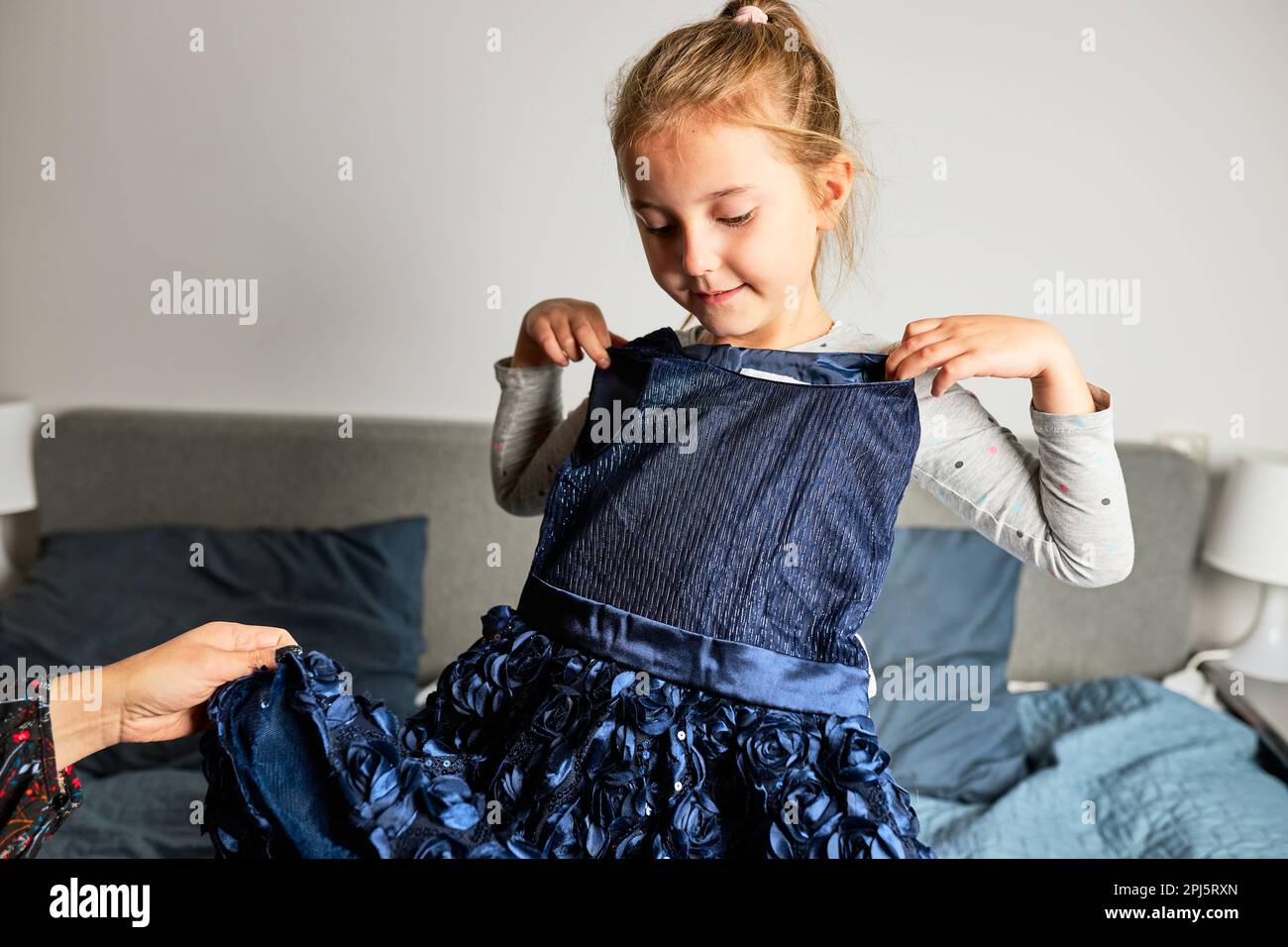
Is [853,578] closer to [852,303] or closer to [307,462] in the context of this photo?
[852,303]

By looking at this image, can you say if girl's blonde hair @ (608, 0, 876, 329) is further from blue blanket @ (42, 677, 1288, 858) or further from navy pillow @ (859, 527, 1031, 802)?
blue blanket @ (42, 677, 1288, 858)

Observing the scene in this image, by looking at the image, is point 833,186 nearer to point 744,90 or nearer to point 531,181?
point 744,90

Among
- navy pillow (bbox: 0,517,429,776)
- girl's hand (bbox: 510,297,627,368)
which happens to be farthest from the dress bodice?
navy pillow (bbox: 0,517,429,776)

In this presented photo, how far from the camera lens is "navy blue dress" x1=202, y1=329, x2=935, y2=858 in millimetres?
840

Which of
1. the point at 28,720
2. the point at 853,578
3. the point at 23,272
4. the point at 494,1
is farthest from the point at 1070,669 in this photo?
the point at 23,272

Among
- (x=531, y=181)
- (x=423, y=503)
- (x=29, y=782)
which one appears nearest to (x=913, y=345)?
(x=29, y=782)

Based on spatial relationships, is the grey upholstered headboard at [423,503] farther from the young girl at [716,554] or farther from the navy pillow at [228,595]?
the young girl at [716,554]

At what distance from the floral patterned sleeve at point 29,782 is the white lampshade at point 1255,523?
6.59ft

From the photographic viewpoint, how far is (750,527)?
99cm

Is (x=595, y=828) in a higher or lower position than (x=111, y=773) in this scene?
higher

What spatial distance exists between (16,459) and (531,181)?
46.8 inches

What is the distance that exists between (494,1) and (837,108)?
3.74 feet
